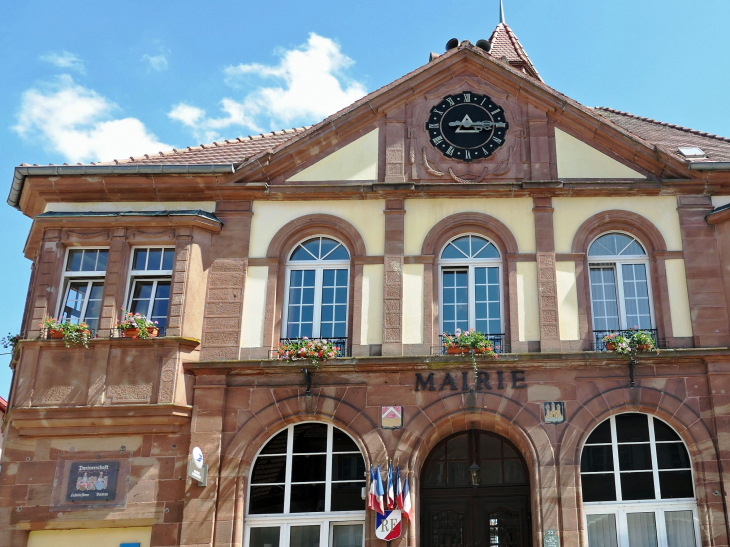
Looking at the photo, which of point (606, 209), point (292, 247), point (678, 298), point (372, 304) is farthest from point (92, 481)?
point (678, 298)

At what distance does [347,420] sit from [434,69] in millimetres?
6835

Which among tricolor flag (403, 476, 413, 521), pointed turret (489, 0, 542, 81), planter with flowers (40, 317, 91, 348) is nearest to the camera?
tricolor flag (403, 476, 413, 521)

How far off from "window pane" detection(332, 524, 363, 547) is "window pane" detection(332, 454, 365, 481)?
0.74 metres

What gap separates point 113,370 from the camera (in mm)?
14352

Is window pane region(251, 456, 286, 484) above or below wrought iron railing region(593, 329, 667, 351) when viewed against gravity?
below

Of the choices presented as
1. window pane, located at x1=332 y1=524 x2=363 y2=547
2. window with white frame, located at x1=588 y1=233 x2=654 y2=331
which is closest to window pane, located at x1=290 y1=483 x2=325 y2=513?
window pane, located at x1=332 y1=524 x2=363 y2=547

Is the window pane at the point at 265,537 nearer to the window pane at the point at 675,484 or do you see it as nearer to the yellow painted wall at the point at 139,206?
the yellow painted wall at the point at 139,206

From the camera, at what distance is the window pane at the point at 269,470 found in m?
14.3

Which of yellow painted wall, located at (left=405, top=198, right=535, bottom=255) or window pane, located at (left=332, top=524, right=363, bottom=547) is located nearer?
window pane, located at (left=332, top=524, right=363, bottom=547)

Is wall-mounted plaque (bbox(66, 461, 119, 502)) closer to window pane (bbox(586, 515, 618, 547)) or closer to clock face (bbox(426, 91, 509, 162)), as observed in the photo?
window pane (bbox(586, 515, 618, 547))

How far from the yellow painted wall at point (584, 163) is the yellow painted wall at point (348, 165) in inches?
133

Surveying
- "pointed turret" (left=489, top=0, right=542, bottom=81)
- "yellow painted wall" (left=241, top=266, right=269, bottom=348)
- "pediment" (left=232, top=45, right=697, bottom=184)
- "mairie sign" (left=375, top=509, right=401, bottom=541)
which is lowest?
"mairie sign" (left=375, top=509, right=401, bottom=541)

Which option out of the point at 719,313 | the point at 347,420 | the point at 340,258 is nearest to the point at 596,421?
the point at 719,313

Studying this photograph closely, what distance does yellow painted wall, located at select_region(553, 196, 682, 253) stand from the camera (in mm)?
15359
